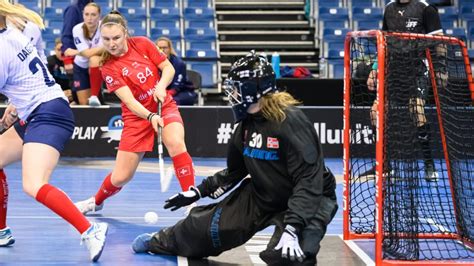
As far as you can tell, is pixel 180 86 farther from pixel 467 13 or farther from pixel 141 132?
pixel 467 13

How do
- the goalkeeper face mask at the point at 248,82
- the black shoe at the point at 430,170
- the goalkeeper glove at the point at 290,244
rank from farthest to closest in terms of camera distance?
the black shoe at the point at 430,170, the goalkeeper face mask at the point at 248,82, the goalkeeper glove at the point at 290,244

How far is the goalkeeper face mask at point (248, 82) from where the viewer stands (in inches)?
213

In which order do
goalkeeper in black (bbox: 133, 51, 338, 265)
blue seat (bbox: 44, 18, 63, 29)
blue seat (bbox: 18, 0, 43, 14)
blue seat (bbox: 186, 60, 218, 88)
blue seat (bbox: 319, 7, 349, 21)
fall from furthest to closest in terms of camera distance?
blue seat (bbox: 319, 7, 349, 21)
blue seat (bbox: 18, 0, 43, 14)
blue seat (bbox: 44, 18, 63, 29)
blue seat (bbox: 186, 60, 218, 88)
goalkeeper in black (bbox: 133, 51, 338, 265)

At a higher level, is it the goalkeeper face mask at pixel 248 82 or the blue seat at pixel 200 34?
the goalkeeper face mask at pixel 248 82

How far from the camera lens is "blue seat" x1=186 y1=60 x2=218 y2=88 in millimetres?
15609

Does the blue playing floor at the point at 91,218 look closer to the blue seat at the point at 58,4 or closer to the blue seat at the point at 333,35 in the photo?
the blue seat at the point at 333,35

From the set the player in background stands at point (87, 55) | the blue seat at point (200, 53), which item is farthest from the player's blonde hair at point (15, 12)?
the blue seat at point (200, 53)

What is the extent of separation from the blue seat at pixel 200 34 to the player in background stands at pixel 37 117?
1073 centimetres

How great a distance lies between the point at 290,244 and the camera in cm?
513

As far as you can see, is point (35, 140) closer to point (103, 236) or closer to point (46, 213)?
point (103, 236)

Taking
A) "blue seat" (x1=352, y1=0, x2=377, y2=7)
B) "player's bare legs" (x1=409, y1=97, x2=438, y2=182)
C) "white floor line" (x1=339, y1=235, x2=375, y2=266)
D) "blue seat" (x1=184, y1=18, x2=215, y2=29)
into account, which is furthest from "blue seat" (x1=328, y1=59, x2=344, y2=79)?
"white floor line" (x1=339, y1=235, x2=375, y2=266)

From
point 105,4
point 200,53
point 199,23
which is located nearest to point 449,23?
point 199,23

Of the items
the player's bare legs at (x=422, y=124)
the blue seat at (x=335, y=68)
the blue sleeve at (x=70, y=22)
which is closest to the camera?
the player's bare legs at (x=422, y=124)

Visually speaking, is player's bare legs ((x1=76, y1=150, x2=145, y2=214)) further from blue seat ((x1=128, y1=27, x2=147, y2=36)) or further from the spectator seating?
the spectator seating
